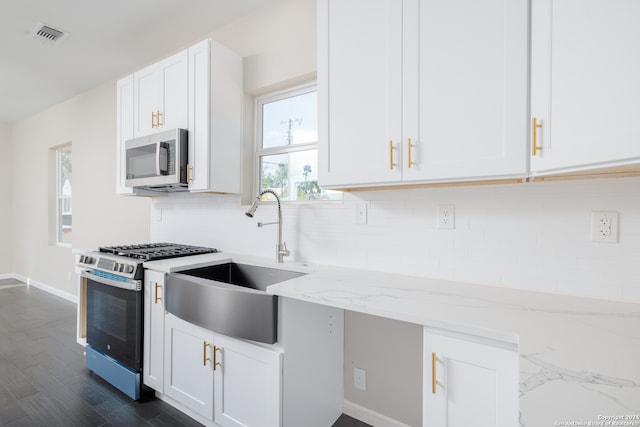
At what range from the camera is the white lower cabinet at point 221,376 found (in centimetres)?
150

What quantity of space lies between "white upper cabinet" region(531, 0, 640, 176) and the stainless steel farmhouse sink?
1235 mm

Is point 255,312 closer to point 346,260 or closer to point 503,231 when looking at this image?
point 346,260

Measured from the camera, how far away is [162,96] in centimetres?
250

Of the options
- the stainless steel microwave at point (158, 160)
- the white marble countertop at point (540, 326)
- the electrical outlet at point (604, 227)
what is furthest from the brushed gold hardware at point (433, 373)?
the stainless steel microwave at point (158, 160)

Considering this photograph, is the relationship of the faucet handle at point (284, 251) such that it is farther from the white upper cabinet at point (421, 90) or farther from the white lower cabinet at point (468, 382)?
the white lower cabinet at point (468, 382)

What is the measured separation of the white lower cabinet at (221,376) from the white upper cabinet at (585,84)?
1378 mm

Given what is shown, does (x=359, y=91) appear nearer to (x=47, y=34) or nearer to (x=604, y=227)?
(x=604, y=227)

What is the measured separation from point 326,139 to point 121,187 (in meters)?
2.15

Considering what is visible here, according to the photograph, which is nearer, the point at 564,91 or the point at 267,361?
the point at 564,91

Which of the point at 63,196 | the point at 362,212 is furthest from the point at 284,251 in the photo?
the point at 63,196

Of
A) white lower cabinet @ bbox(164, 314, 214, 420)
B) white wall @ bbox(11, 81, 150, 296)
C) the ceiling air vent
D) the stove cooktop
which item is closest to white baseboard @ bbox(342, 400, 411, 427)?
white lower cabinet @ bbox(164, 314, 214, 420)

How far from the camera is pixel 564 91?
3.46 feet

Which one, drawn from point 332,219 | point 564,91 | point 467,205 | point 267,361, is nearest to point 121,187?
point 332,219

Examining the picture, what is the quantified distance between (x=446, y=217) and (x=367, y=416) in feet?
4.08
